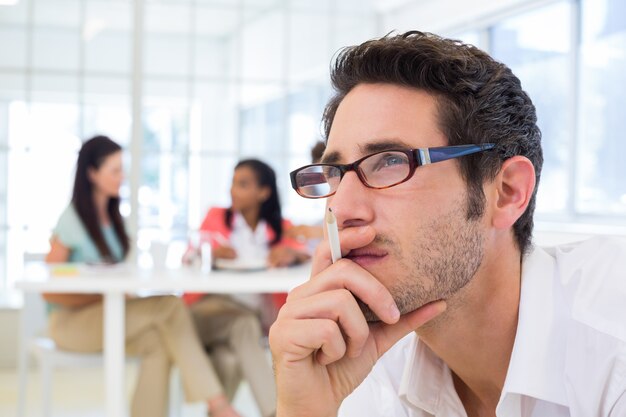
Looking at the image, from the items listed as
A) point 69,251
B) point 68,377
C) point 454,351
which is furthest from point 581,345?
point 68,377

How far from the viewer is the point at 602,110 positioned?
4695mm

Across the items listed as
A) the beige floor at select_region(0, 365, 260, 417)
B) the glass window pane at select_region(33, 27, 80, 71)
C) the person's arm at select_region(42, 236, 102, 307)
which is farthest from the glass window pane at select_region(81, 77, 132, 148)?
the person's arm at select_region(42, 236, 102, 307)

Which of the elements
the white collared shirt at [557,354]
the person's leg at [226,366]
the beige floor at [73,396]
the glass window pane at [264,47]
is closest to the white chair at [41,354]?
the person's leg at [226,366]

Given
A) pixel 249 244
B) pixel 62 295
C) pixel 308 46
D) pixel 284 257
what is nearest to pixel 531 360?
pixel 284 257

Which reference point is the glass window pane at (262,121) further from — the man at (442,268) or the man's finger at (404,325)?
the man's finger at (404,325)

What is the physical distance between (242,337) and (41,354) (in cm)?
87

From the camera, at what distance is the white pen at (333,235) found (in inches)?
42.9

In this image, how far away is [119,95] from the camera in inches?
227

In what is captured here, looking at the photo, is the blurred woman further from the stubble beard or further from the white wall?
the stubble beard

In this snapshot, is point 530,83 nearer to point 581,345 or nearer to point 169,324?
point 169,324

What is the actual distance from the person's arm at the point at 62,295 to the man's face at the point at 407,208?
2.31 metres

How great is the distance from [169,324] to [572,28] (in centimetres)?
325

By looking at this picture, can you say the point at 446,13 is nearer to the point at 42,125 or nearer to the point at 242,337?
the point at 42,125

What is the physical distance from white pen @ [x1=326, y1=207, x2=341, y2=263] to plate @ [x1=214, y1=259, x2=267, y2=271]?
7.00 ft
